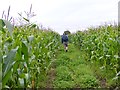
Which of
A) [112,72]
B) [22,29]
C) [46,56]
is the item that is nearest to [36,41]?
[22,29]

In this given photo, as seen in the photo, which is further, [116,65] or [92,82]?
[92,82]

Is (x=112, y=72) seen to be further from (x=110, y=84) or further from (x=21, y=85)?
(x=21, y=85)

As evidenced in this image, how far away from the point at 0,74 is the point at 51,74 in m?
4.67

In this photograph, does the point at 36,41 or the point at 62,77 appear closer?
the point at 36,41

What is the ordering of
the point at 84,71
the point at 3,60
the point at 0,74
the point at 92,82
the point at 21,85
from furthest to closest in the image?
the point at 84,71
the point at 92,82
the point at 21,85
the point at 3,60
the point at 0,74

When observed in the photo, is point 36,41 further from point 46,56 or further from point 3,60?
point 3,60

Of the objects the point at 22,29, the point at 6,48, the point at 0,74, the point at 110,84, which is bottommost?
the point at 110,84

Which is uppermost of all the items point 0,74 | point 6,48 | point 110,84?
point 6,48

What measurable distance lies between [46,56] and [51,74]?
2.95 ft

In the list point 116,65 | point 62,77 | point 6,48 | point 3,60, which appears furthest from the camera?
point 62,77

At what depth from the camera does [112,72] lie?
546 cm

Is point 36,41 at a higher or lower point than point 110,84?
higher

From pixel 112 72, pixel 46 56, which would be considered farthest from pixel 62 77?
pixel 112 72

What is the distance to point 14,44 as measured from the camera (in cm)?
299
